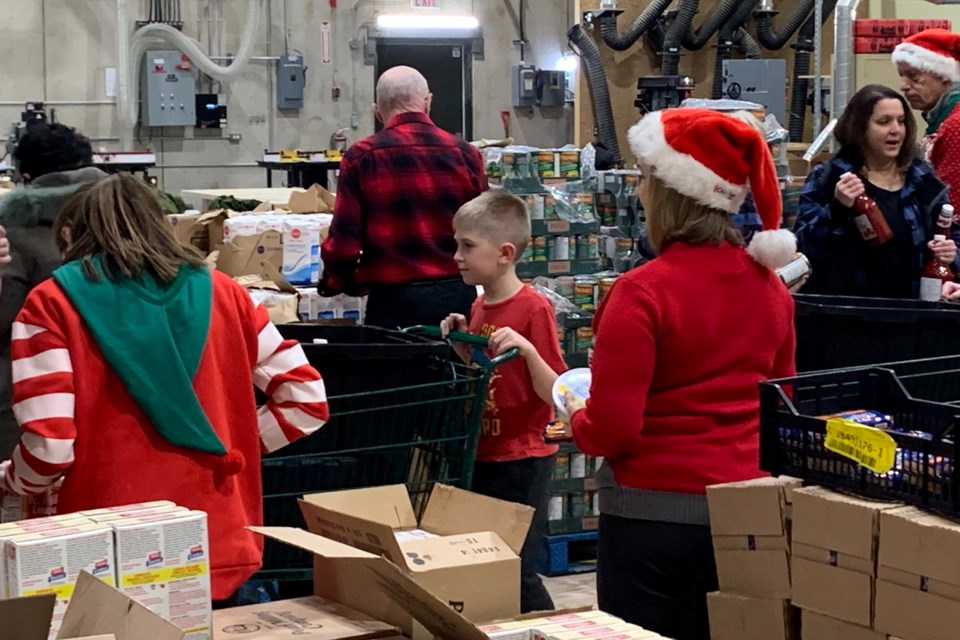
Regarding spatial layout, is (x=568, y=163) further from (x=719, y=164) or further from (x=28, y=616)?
(x=28, y=616)

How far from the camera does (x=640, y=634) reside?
7.29 ft

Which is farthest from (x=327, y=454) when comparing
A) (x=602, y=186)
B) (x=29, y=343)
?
(x=602, y=186)

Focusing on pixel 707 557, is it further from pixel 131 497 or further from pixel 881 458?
pixel 131 497

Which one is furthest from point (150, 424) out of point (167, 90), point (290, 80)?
point (290, 80)

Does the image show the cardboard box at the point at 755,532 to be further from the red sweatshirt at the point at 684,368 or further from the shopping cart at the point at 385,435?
the shopping cart at the point at 385,435

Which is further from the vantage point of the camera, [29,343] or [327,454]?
[327,454]

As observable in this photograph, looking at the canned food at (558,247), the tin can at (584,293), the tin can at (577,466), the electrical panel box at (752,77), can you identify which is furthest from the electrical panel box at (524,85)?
the tin can at (577,466)

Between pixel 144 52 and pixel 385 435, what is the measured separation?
10.8 metres

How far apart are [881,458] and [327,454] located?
4.61ft

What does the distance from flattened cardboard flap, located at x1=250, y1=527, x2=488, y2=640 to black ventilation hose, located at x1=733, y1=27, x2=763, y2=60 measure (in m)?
11.8

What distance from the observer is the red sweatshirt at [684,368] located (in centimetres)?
267

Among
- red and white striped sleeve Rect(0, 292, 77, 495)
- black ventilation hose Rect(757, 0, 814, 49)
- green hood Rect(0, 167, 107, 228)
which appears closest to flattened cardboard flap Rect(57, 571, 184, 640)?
red and white striped sleeve Rect(0, 292, 77, 495)

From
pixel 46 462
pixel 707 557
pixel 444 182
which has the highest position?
pixel 444 182

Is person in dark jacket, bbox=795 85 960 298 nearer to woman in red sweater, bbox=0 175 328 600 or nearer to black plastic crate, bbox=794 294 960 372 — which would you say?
black plastic crate, bbox=794 294 960 372
